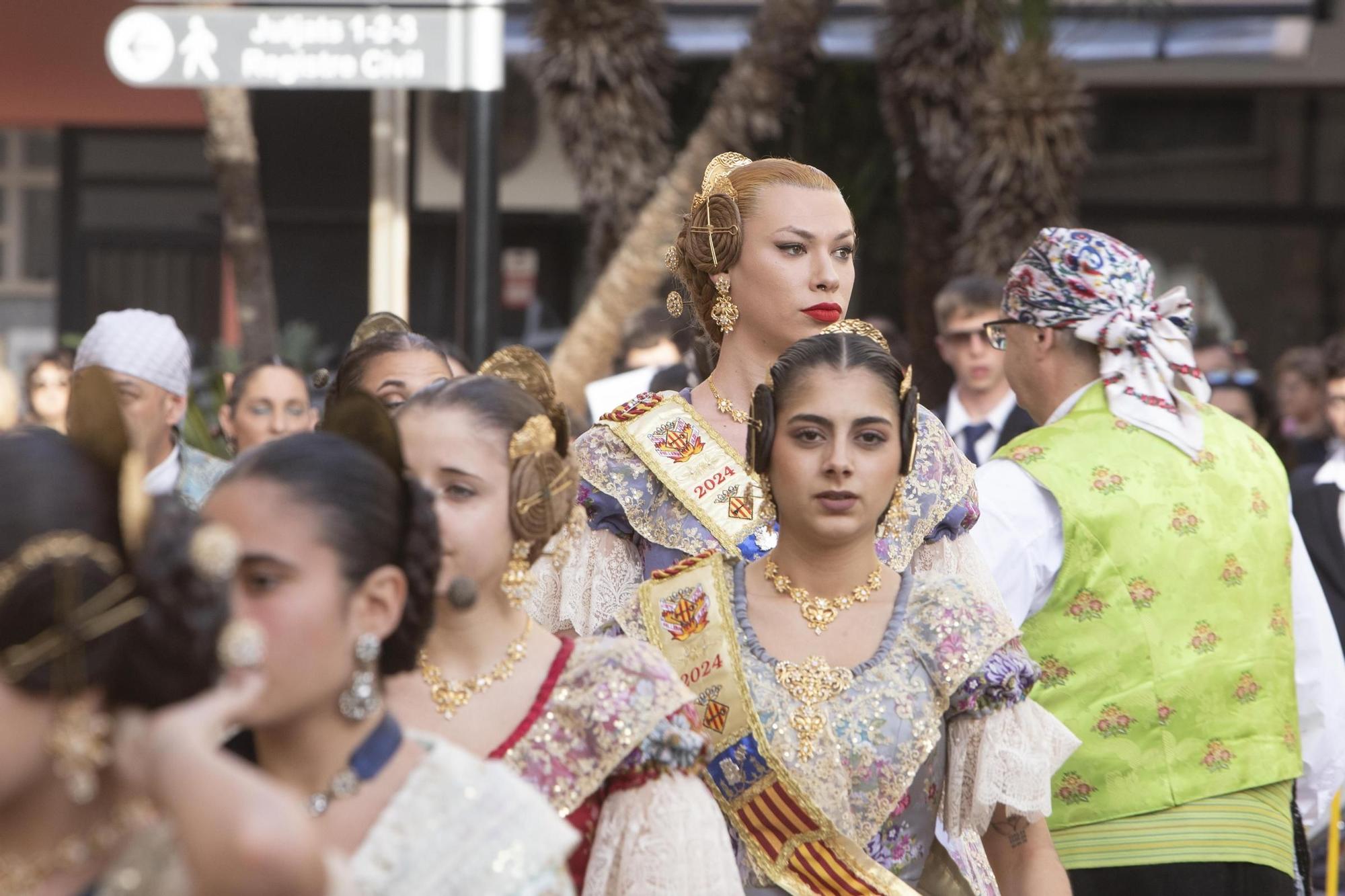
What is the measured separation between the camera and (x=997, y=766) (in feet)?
9.63

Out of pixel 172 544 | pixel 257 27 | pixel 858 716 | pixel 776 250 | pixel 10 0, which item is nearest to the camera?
pixel 172 544

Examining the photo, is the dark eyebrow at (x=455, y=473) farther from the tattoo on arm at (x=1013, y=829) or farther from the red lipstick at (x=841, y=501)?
the tattoo on arm at (x=1013, y=829)

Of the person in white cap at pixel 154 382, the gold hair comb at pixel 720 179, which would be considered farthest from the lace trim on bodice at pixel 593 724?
the person in white cap at pixel 154 382

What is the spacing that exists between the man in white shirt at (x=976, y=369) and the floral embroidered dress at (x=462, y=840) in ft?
16.2

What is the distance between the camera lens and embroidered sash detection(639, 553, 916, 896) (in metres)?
2.91

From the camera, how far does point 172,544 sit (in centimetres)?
175

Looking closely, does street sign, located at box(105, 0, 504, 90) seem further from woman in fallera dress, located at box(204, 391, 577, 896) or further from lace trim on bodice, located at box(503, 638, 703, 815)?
woman in fallera dress, located at box(204, 391, 577, 896)

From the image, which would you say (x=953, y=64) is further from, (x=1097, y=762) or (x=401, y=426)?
(x=401, y=426)

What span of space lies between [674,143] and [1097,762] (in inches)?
449

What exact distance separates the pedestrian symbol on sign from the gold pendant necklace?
4.14 metres

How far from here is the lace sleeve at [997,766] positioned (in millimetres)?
2934

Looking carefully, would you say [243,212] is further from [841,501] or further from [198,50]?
[841,501]

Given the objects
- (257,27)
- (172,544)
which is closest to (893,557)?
(172,544)

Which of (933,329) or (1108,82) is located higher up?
(1108,82)
